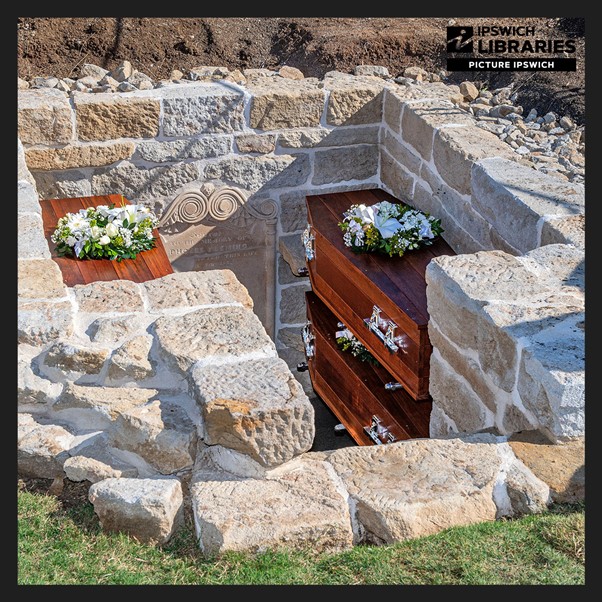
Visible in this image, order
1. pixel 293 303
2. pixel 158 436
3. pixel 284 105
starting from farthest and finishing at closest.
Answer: pixel 293 303 → pixel 284 105 → pixel 158 436

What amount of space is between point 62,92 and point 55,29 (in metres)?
4.33

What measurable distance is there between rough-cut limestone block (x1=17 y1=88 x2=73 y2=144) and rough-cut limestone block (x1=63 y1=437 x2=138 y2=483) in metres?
3.14

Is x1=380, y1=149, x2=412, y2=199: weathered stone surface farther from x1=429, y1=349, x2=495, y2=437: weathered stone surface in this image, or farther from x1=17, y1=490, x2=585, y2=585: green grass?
x1=17, y1=490, x2=585, y2=585: green grass

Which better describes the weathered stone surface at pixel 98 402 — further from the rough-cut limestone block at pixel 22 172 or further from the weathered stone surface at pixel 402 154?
the weathered stone surface at pixel 402 154

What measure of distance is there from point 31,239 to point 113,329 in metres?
0.98

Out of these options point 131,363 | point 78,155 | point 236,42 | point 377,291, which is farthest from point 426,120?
point 236,42

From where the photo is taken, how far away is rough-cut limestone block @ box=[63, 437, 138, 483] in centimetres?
404

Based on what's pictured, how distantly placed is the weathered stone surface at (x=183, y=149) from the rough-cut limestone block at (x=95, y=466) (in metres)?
3.26

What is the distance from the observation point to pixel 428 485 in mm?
3893

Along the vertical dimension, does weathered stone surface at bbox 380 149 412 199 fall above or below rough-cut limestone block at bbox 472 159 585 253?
above

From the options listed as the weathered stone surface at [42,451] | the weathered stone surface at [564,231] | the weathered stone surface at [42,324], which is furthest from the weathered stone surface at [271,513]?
the weathered stone surface at [564,231]

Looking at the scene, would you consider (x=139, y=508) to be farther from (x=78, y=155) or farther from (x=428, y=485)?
(x=78, y=155)

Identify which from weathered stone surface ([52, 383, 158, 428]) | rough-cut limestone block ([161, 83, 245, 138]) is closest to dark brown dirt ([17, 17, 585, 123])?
rough-cut limestone block ([161, 83, 245, 138])

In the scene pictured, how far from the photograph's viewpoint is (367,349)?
20.9ft
